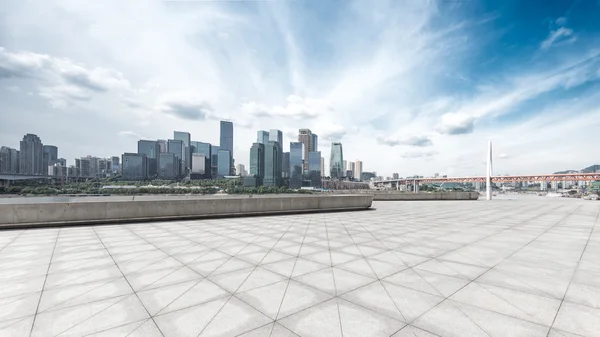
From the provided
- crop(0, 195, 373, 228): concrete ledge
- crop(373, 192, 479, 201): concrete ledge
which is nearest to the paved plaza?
crop(0, 195, 373, 228): concrete ledge

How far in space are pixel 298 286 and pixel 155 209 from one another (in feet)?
37.0

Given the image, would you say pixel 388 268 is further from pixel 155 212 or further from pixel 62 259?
pixel 155 212

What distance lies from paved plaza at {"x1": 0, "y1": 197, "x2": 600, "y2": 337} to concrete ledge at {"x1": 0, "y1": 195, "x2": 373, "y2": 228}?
272 cm

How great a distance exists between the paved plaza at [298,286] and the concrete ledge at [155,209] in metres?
2.72

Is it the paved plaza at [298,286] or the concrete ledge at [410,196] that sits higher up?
the paved plaza at [298,286]

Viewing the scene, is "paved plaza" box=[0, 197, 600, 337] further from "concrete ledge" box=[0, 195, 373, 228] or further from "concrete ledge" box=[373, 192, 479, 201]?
"concrete ledge" box=[373, 192, 479, 201]

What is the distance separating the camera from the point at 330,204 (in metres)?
17.7

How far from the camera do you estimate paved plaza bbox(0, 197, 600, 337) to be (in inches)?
137

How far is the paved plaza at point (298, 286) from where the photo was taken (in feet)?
11.4

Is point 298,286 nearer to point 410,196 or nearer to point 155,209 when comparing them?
point 155,209

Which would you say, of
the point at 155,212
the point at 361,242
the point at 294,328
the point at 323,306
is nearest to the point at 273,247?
the point at 361,242

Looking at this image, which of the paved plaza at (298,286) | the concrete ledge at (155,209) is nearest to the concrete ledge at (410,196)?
the concrete ledge at (155,209)

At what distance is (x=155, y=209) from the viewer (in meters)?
13.1

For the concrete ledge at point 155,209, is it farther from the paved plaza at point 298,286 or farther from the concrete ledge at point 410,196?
the concrete ledge at point 410,196
